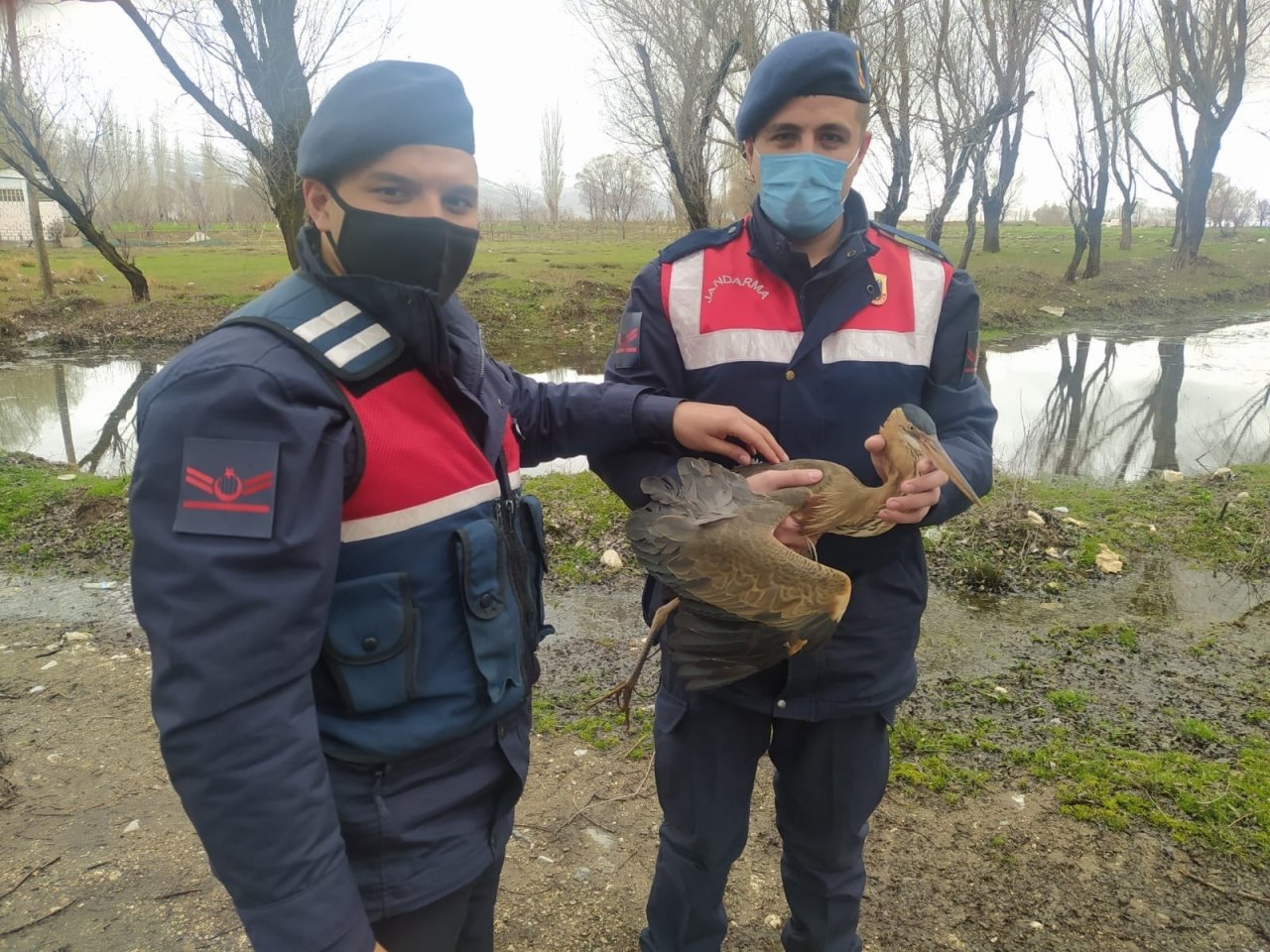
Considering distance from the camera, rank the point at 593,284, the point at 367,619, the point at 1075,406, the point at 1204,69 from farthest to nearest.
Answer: the point at 1204,69, the point at 593,284, the point at 1075,406, the point at 367,619

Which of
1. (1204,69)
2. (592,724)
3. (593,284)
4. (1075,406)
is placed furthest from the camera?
(1204,69)

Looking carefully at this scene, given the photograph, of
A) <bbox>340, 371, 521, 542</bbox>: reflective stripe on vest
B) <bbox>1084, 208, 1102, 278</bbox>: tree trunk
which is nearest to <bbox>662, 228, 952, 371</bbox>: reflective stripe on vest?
<bbox>340, 371, 521, 542</bbox>: reflective stripe on vest

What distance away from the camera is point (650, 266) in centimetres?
274

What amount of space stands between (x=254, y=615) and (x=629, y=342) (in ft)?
5.15

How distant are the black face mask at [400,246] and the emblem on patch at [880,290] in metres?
1.29

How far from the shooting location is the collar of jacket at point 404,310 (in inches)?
67.9

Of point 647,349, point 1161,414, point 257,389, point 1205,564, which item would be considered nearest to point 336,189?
point 257,389

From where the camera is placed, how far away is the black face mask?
1.80 m

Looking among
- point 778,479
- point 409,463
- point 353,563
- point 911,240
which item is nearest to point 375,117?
point 409,463

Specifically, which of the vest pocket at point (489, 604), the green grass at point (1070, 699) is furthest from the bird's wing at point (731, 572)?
the green grass at point (1070, 699)

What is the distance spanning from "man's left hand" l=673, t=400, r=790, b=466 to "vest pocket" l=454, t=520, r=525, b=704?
0.79m

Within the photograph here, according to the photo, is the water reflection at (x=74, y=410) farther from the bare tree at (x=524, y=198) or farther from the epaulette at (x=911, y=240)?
the bare tree at (x=524, y=198)

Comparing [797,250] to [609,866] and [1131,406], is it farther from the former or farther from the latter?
[1131,406]

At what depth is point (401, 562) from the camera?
5.67 ft
